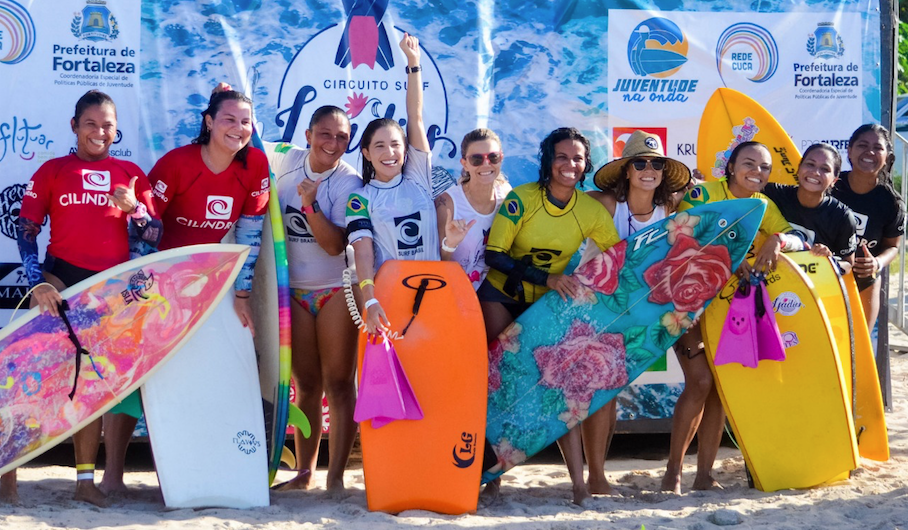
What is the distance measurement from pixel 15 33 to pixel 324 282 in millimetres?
1997

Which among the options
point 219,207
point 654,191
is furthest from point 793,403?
point 219,207

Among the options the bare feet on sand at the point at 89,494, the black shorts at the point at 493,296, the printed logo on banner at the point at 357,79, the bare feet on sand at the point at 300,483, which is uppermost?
the printed logo on banner at the point at 357,79

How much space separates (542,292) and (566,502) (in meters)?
0.82

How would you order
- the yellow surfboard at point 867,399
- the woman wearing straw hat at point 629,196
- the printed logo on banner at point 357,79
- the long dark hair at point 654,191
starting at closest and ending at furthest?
the woman wearing straw hat at point 629,196, the long dark hair at point 654,191, the yellow surfboard at point 867,399, the printed logo on banner at point 357,79

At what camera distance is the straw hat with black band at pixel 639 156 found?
11.8 ft

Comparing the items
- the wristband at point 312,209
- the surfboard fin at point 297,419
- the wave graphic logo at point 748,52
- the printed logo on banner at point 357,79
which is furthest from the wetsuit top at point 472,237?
the wave graphic logo at point 748,52

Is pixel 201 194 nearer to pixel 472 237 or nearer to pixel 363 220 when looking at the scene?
pixel 363 220

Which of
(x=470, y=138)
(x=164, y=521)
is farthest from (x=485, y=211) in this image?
(x=164, y=521)

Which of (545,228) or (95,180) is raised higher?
(95,180)

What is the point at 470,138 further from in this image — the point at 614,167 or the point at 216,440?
the point at 216,440

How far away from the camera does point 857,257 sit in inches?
164

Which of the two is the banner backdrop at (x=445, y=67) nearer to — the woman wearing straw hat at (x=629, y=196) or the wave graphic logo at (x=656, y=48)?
the wave graphic logo at (x=656, y=48)

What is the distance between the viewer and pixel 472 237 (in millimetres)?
3477

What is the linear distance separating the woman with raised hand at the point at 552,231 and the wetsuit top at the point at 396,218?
25cm
